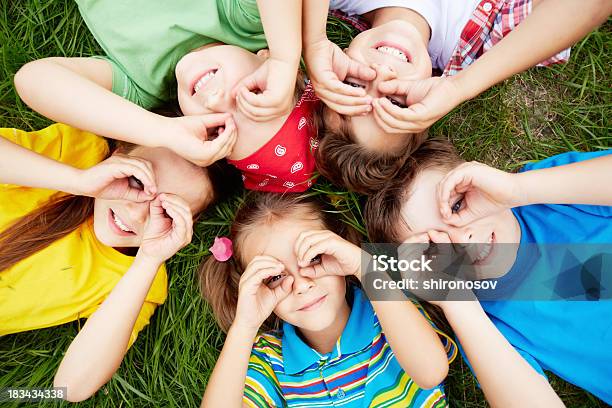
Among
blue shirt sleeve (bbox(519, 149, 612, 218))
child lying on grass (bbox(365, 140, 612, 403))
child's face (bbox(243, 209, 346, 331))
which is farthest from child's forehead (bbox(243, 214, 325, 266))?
blue shirt sleeve (bbox(519, 149, 612, 218))

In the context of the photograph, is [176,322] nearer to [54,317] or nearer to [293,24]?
[54,317]

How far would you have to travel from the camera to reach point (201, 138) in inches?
73.7

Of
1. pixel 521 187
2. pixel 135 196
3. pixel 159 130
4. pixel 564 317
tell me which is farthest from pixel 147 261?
pixel 564 317

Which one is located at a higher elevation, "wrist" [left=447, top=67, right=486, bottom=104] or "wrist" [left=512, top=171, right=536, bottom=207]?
"wrist" [left=447, top=67, right=486, bottom=104]

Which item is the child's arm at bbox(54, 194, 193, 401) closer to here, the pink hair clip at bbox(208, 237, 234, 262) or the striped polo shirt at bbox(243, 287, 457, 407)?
the pink hair clip at bbox(208, 237, 234, 262)

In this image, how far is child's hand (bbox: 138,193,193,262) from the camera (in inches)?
77.6

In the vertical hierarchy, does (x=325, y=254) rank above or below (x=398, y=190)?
below

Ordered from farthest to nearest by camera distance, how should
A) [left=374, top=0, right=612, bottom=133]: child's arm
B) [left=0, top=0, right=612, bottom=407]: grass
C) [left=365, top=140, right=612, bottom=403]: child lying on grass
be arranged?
→ [left=0, top=0, right=612, bottom=407]: grass → [left=365, top=140, right=612, bottom=403]: child lying on grass → [left=374, top=0, right=612, bottom=133]: child's arm

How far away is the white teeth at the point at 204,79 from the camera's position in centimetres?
192

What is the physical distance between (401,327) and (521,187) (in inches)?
24.4

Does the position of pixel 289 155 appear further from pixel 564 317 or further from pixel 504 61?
pixel 564 317

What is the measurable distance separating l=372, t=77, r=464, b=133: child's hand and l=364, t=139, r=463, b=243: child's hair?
16 centimetres

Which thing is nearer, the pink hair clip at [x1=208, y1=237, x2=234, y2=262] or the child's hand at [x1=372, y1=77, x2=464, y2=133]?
the child's hand at [x1=372, y1=77, x2=464, y2=133]

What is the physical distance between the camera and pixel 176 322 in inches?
95.7
